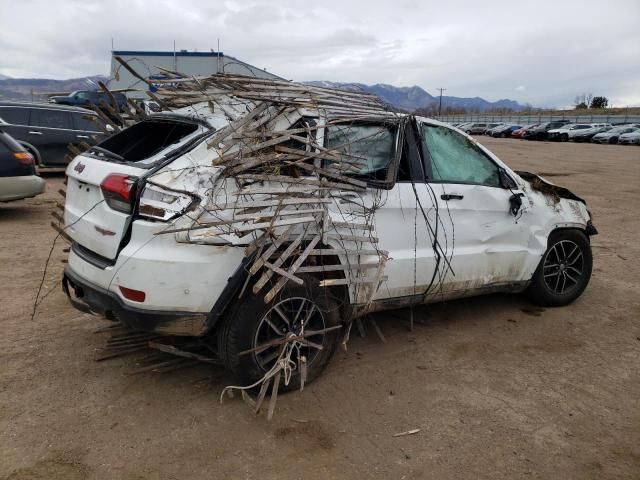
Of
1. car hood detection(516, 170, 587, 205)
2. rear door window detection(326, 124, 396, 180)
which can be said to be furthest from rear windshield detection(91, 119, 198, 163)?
car hood detection(516, 170, 587, 205)

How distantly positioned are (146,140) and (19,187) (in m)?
5.50

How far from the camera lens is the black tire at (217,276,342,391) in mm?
3172

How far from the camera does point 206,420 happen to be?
3172 millimetres

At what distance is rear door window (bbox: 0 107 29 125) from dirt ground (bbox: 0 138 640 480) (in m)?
7.91

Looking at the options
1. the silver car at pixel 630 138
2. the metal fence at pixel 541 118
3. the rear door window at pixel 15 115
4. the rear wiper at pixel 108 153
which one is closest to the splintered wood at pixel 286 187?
the rear wiper at pixel 108 153

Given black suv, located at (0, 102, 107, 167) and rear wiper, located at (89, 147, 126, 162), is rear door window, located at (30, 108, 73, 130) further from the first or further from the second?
rear wiper, located at (89, 147, 126, 162)

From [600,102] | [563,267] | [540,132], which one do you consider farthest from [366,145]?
[600,102]

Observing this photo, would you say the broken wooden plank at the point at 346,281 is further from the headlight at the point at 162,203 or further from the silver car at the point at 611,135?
the silver car at the point at 611,135

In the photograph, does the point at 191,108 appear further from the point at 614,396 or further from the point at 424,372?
the point at 614,396

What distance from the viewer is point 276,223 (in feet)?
10.3

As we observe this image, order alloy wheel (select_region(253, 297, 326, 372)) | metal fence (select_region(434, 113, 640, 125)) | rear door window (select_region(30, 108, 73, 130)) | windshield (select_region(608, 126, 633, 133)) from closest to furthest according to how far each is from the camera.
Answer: alloy wheel (select_region(253, 297, 326, 372)) < rear door window (select_region(30, 108, 73, 130)) < windshield (select_region(608, 126, 633, 133)) < metal fence (select_region(434, 113, 640, 125))

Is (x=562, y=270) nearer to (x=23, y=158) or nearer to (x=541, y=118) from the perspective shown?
(x=23, y=158)

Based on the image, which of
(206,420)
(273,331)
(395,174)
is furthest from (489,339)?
(206,420)

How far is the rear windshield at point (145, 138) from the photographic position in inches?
134
